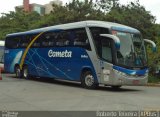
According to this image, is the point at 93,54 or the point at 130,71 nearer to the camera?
the point at 130,71

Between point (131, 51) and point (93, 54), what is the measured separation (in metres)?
1.92

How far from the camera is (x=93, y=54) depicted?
20250mm

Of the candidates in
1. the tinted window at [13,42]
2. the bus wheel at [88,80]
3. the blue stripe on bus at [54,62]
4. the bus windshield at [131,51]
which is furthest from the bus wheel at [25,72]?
the bus windshield at [131,51]

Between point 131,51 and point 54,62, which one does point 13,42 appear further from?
point 131,51

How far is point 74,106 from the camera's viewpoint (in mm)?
13016

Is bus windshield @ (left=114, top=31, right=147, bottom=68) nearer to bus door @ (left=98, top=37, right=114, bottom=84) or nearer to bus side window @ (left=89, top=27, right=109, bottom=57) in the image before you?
bus door @ (left=98, top=37, right=114, bottom=84)

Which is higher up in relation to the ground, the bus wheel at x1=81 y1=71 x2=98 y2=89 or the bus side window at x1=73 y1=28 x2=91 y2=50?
the bus side window at x1=73 y1=28 x2=91 y2=50

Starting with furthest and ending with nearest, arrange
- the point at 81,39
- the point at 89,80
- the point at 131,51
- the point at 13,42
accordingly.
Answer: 1. the point at 13,42
2. the point at 81,39
3. the point at 89,80
4. the point at 131,51

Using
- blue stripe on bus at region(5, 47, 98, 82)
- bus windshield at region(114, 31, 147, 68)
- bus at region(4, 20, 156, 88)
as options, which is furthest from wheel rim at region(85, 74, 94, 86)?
bus windshield at region(114, 31, 147, 68)

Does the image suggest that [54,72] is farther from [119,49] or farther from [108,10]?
[108,10]

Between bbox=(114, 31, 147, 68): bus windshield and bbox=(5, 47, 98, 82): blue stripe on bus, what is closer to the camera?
bbox=(114, 31, 147, 68): bus windshield

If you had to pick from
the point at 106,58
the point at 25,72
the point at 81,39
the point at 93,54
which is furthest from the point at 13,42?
the point at 106,58

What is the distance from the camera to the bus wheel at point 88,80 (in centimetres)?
2045

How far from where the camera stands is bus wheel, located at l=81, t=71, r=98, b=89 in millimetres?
20453
